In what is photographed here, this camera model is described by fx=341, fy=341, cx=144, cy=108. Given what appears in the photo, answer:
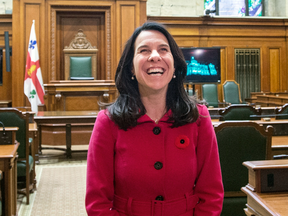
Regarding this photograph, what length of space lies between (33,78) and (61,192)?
3979 millimetres

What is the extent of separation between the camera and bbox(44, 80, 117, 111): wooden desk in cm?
670

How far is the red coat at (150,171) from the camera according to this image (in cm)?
120

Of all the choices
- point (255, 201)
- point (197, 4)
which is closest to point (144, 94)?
point (255, 201)

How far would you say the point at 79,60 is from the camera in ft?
26.9

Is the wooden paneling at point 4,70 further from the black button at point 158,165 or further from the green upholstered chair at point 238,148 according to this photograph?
the black button at point 158,165

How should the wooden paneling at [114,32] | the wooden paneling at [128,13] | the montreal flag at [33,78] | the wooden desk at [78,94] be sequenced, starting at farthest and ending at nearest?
the wooden paneling at [128,13], the wooden paneling at [114,32], the montreal flag at [33,78], the wooden desk at [78,94]

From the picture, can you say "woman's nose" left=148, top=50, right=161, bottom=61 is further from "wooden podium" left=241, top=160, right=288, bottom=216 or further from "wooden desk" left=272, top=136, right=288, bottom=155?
"wooden desk" left=272, top=136, right=288, bottom=155

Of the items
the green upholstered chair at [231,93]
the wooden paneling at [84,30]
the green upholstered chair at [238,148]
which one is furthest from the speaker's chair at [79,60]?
the green upholstered chair at [238,148]

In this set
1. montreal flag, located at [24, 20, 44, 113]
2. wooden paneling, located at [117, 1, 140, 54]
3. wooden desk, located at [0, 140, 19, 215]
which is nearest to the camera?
wooden desk, located at [0, 140, 19, 215]

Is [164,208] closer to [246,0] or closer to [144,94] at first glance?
[144,94]

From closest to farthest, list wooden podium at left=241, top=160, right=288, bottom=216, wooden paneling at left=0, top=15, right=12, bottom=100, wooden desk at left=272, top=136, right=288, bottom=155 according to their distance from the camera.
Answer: wooden podium at left=241, top=160, right=288, bottom=216 → wooden desk at left=272, top=136, right=288, bottom=155 → wooden paneling at left=0, top=15, right=12, bottom=100

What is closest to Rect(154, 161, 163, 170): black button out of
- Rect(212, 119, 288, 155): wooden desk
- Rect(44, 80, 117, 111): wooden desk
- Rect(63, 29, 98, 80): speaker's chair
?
Rect(212, 119, 288, 155): wooden desk

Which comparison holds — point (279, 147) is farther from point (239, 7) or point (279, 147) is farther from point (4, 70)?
point (239, 7)

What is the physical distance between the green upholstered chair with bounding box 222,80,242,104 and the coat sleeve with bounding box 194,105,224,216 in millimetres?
8011
